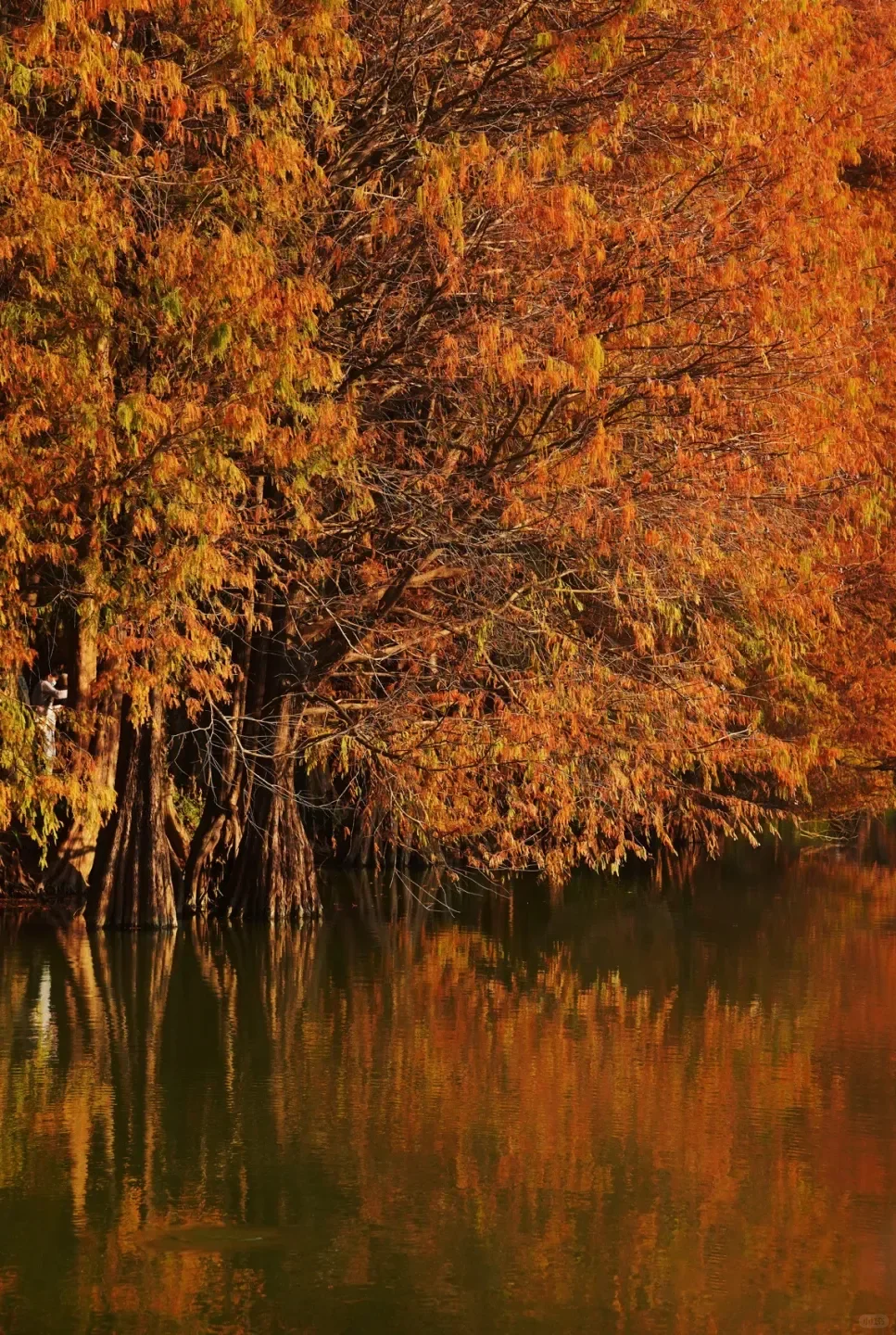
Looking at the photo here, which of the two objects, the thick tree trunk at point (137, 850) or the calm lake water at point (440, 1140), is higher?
the thick tree trunk at point (137, 850)

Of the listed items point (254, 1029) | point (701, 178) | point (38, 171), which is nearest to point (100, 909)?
point (254, 1029)

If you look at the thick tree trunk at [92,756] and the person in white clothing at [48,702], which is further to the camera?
the thick tree trunk at [92,756]

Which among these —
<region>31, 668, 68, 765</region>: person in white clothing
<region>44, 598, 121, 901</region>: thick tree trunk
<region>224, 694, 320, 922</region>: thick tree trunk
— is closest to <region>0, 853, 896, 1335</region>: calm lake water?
<region>44, 598, 121, 901</region>: thick tree trunk

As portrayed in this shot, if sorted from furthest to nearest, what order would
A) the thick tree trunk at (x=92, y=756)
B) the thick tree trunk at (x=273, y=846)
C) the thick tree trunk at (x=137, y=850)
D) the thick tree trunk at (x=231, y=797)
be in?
the thick tree trunk at (x=231, y=797) → the thick tree trunk at (x=273, y=846) → the thick tree trunk at (x=137, y=850) → the thick tree trunk at (x=92, y=756)

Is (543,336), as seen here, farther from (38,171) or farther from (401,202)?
(38,171)

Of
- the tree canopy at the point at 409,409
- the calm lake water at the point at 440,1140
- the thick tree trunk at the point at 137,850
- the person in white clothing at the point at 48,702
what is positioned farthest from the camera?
the thick tree trunk at the point at 137,850

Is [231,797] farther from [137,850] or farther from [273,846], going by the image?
[137,850]

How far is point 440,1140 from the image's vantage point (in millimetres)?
9977

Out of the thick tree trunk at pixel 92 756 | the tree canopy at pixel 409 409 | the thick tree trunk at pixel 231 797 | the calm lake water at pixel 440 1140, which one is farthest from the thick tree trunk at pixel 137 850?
the thick tree trunk at pixel 231 797

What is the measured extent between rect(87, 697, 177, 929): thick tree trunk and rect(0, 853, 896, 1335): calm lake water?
38.1 inches

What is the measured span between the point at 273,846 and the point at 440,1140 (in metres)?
11.0

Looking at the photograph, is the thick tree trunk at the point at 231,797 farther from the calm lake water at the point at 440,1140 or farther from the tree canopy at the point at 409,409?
the calm lake water at the point at 440,1140

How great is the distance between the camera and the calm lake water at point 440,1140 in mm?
7305

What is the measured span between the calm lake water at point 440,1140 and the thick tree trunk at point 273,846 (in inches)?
82.2
